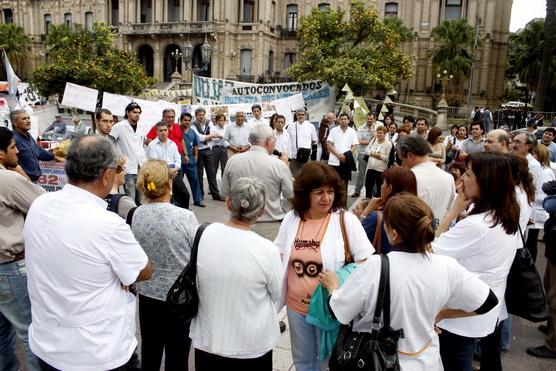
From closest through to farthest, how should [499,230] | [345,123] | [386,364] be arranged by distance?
[386,364], [499,230], [345,123]

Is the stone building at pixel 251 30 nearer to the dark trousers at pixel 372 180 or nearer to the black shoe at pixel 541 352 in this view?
the dark trousers at pixel 372 180

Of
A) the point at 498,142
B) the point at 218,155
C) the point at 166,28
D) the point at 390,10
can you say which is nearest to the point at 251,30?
the point at 166,28

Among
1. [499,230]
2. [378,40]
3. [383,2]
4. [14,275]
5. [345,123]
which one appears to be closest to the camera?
[499,230]

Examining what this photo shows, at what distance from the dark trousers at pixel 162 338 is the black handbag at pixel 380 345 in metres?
1.36

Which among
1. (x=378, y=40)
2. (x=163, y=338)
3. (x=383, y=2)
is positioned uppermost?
(x=383, y=2)

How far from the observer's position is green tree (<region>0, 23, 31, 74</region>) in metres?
47.7

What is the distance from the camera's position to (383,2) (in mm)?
38656

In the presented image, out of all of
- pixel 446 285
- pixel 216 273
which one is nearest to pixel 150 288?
pixel 216 273

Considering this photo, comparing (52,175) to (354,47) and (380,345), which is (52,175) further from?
(354,47)

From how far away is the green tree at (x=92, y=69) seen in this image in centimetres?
2823

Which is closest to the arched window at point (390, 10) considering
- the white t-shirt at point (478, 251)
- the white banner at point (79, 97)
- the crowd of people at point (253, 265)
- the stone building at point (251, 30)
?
the stone building at point (251, 30)

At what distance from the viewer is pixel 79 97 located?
1307 centimetres

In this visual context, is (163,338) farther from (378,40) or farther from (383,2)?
(383,2)

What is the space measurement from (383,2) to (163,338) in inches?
1582
